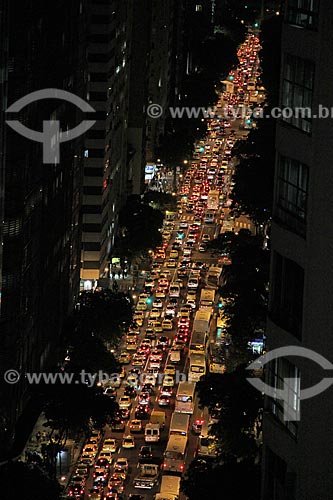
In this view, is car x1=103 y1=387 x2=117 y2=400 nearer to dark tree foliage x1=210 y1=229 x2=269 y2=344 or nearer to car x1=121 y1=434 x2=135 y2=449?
car x1=121 y1=434 x2=135 y2=449

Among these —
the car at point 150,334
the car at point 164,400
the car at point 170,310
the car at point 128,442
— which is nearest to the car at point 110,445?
the car at point 128,442

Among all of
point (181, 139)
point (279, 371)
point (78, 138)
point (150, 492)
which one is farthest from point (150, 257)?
point (279, 371)

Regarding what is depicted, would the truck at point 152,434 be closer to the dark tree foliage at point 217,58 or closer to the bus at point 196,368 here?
the bus at point 196,368

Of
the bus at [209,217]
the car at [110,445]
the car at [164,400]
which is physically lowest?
the car at [110,445]

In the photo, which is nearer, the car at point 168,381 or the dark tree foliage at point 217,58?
the car at point 168,381

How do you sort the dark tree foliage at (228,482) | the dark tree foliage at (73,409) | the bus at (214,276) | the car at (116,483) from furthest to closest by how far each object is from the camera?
the bus at (214,276) → the dark tree foliage at (73,409) → the car at (116,483) → the dark tree foliage at (228,482)

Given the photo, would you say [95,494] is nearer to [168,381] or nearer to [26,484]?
[26,484]
